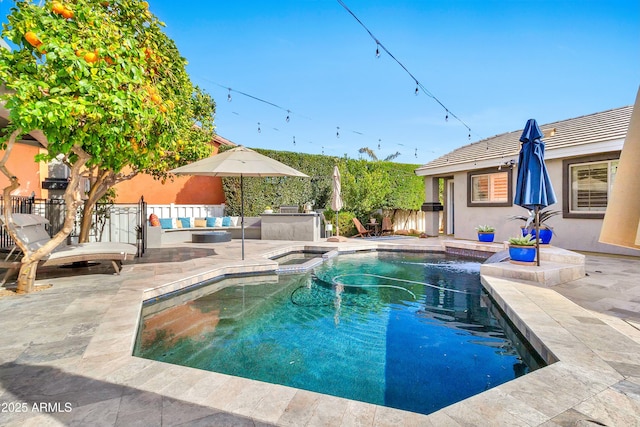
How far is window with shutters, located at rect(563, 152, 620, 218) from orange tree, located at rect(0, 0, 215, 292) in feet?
34.6

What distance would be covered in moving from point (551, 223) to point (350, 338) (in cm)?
918

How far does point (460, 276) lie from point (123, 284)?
6.40 m

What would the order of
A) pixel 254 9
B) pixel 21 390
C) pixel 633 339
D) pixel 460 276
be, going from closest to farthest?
pixel 21 390 < pixel 633 339 < pixel 460 276 < pixel 254 9

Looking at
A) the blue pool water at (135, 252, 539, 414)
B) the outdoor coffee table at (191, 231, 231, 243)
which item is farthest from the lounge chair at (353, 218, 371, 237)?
the blue pool water at (135, 252, 539, 414)

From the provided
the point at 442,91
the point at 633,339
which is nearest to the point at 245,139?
the point at 442,91

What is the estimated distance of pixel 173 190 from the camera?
13898mm

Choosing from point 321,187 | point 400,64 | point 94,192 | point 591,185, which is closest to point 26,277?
point 94,192

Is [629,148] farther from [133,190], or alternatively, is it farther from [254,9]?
[133,190]

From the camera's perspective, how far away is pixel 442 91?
9070 millimetres

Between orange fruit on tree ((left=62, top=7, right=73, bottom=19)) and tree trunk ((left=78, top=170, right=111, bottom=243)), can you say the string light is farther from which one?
tree trunk ((left=78, top=170, right=111, bottom=243))

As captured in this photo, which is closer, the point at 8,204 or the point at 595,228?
the point at 8,204

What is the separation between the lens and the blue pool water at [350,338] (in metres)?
2.86

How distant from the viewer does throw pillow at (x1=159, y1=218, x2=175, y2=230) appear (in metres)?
11.9

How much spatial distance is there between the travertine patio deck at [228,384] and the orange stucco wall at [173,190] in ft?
30.3
